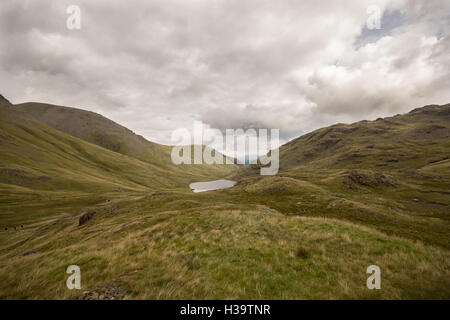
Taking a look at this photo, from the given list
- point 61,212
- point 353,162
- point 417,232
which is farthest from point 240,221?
point 353,162

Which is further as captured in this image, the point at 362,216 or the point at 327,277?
the point at 362,216

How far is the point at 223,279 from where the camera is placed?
8.63 meters

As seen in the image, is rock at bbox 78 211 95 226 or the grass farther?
rock at bbox 78 211 95 226

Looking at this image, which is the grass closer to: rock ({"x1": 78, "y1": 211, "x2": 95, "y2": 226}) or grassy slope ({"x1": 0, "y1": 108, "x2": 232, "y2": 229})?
rock ({"x1": 78, "y1": 211, "x2": 95, "y2": 226})

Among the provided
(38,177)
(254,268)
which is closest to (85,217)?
(254,268)

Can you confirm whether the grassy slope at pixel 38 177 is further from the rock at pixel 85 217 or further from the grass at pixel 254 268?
the grass at pixel 254 268

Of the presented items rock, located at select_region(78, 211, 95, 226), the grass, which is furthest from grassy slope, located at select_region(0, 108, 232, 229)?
the grass

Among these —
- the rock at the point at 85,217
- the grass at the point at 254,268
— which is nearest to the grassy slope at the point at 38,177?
the rock at the point at 85,217

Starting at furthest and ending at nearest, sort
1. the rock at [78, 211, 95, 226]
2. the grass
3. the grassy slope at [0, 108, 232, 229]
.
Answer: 1. the grassy slope at [0, 108, 232, 229]
2. the rock at [78, 211, 95, 226]
3. the grass

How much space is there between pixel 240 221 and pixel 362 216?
22.7m

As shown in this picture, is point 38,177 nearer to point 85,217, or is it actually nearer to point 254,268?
point 85,217
